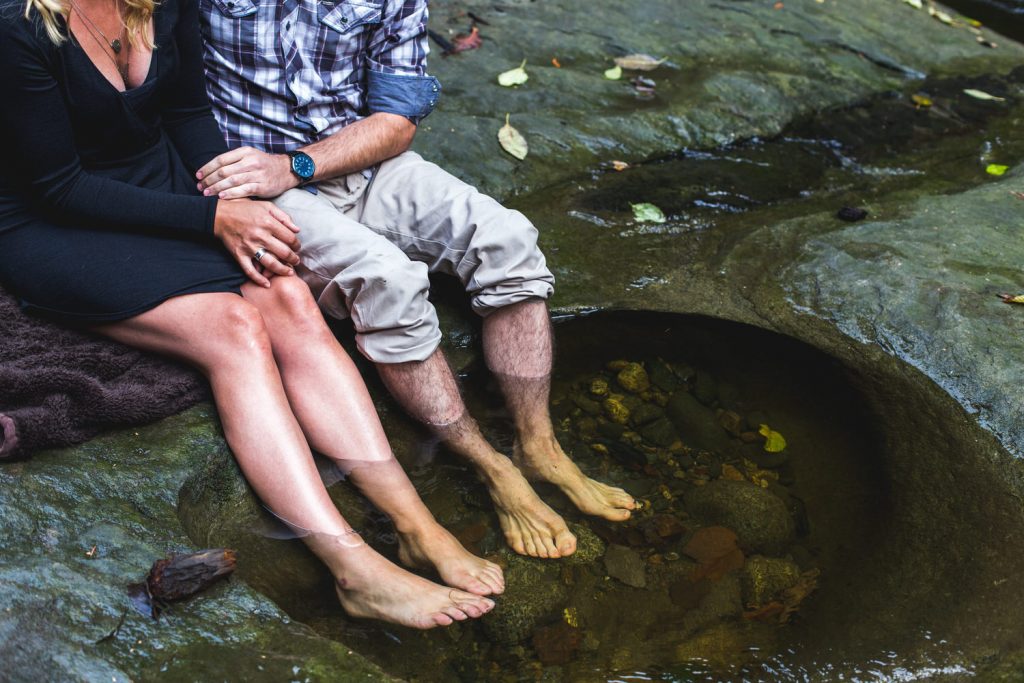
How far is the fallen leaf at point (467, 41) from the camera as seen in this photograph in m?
4.98

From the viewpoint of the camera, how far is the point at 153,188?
2742 mm

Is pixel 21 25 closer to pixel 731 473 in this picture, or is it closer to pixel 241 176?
pixel 241 176

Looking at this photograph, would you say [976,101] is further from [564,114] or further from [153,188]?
[153,188]

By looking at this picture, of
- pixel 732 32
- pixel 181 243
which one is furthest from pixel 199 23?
pixel 732 32

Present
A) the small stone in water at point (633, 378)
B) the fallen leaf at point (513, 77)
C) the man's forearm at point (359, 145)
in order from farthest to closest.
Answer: the fallen leaf at point (513, 77) < the small stone in water at point (633, 378) < the man's forearm at point (359, 145)

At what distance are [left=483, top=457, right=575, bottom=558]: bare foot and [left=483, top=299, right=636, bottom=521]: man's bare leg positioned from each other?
0.12m

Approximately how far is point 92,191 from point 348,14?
0.99 meters

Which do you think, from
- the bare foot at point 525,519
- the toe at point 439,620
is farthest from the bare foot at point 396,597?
the bare foot at point 525,519

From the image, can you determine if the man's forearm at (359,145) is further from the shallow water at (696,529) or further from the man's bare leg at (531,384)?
the shallow water at (696,529)

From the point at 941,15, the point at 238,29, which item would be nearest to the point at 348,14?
the point at 238,29

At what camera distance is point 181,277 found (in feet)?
8.31

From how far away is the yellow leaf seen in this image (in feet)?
10.0

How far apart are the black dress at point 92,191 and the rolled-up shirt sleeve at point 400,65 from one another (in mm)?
599

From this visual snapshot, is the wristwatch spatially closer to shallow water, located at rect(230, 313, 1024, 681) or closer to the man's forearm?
the man's forearm
